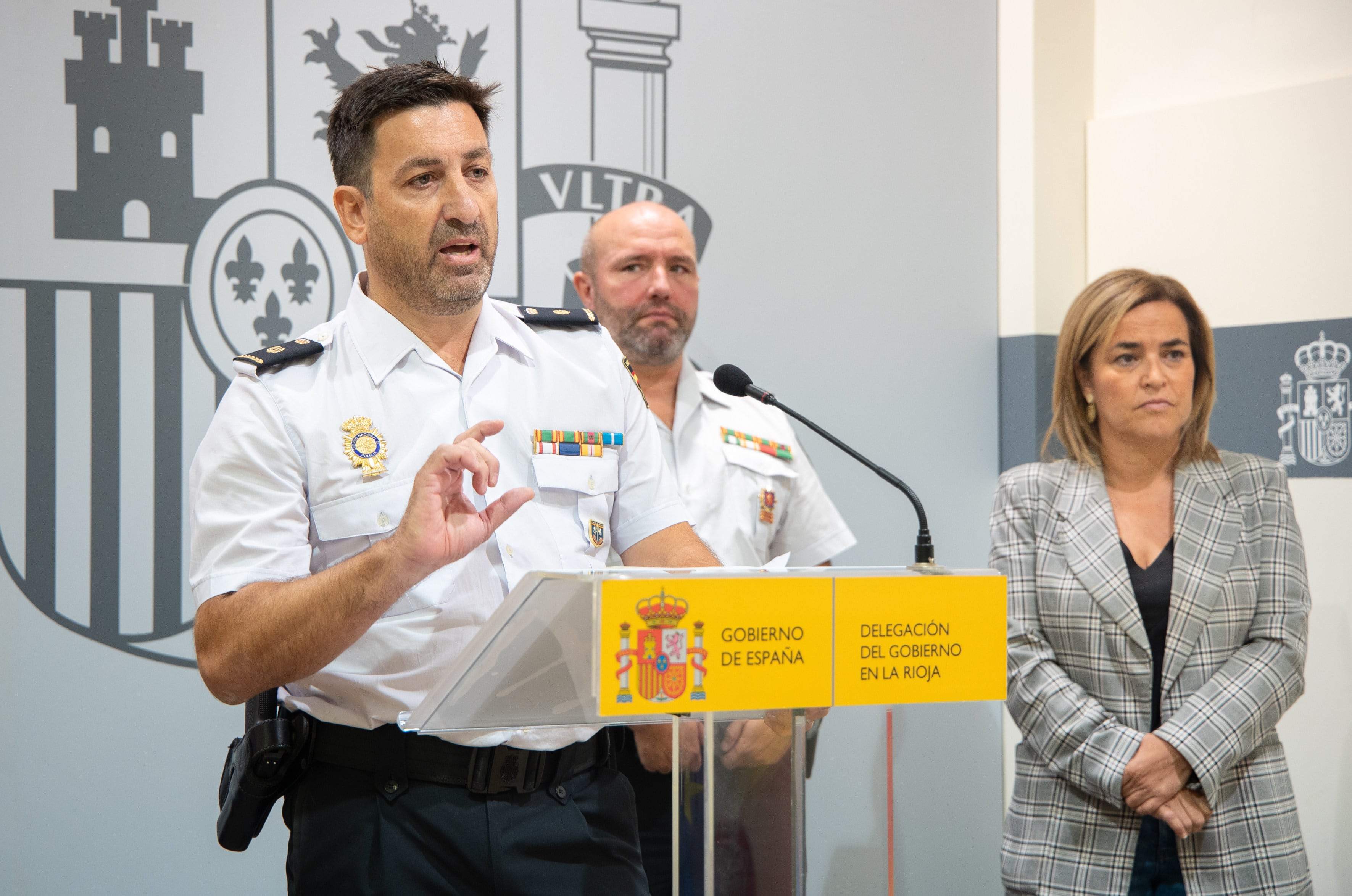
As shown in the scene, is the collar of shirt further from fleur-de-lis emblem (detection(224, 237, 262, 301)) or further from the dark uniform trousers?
fleur-de-lis emblem (detection(224, 237, 262, 301))

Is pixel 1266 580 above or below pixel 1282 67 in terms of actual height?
below

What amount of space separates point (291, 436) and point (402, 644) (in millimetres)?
307

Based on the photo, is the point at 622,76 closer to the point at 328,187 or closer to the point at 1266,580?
the point at 328,187

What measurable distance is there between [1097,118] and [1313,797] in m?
1.93

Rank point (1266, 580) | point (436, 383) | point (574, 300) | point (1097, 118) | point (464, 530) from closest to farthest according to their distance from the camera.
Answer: point (464, 530) < point (436, 383) < point (1266, 580) < point (574, 300) < point (1097, 118)

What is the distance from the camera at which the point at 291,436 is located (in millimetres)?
1402

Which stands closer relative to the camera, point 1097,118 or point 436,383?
point 436,383

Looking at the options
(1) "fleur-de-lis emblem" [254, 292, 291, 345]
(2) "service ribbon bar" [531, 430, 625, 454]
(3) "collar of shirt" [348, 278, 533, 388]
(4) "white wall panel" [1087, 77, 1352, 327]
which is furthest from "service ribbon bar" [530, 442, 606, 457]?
(4) "white wall panel" [1087, 77, 1352, 327]

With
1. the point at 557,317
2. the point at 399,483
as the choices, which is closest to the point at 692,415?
the point at 557,317

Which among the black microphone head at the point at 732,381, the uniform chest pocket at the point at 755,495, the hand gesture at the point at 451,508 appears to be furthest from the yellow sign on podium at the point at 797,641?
the uniform chest pocket at the point at 755,495

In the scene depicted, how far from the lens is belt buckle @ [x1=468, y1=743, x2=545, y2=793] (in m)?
1.35

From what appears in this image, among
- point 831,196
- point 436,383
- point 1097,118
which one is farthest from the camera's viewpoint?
point 1097,118

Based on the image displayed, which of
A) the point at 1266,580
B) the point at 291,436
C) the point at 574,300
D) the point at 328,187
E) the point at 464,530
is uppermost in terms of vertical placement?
the point at 328,187

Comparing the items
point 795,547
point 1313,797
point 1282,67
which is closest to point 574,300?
point 795,547
